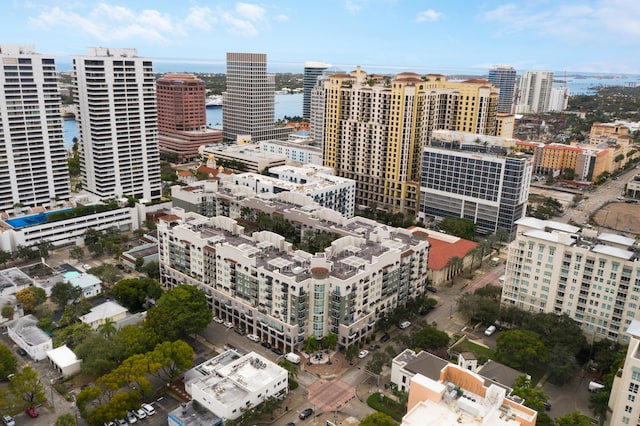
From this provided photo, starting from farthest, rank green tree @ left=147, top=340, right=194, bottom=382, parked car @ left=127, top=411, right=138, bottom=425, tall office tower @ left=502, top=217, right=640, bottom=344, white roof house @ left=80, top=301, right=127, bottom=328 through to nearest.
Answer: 1. white roof house @ left=80, top=301, right=127, bottom=328
2. tall office tower @ left=502, top=217, right=640, bottom=344
3. green tree @ left=147, top=340, right=194, bottom=382
4. parked car @ left=127, top=411, right=138, bottom=425

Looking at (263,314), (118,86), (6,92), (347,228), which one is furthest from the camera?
(118,86)

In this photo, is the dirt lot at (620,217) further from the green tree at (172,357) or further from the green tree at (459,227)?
the green tree at (172,357)

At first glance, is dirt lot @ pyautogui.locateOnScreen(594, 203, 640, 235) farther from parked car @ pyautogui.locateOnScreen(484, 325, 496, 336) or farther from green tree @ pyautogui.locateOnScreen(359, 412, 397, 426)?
green tree @ pyautogui.locateOnScreen(359, 412, 397, 426)

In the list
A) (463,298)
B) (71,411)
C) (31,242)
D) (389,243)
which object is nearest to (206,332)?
(71,411)

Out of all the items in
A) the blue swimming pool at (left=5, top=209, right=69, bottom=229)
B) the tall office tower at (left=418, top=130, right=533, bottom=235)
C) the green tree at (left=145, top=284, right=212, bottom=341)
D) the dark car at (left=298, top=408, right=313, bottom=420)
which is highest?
the tall office tower at (left=418, top=130, right=533, bottom=235)

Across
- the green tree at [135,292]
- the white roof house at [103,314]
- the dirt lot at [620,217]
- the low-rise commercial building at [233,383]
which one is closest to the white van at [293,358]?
the low-rise commercial building at [233,383]

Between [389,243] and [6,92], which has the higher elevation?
[6,92]

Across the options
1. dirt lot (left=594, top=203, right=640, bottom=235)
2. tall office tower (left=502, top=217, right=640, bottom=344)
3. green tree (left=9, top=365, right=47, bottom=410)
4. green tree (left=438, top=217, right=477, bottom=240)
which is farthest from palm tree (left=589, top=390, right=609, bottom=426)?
dirt lot (left=594, top=203, right=640, bottom=235)

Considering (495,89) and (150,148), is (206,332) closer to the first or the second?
(150,148)
